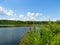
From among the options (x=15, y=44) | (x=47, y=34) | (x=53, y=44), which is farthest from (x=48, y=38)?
(x=15, y=44)

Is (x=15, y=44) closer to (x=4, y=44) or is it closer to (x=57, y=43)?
(x=4, y=44)

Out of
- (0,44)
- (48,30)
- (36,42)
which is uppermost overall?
(48,30)

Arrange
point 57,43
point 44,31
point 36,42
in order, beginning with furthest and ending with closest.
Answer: point 44,31 → point 36,42 → point 57,43

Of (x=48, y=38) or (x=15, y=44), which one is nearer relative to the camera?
(x=48, y=38)

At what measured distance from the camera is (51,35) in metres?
5.62

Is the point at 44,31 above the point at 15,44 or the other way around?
above

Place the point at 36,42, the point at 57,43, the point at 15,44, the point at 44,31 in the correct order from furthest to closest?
1. the point at 15,44
2. the point at 44,31
3. the point at 36,42
4. the point at 57,43

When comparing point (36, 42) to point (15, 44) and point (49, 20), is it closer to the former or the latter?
point (49, 20)

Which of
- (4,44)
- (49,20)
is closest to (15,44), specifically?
(4,44)

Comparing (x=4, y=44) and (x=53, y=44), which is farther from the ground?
(x=53, y=44)

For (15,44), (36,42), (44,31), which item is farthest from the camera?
(15,44)

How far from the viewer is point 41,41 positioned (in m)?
5.55

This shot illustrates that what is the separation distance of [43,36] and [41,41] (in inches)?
11.7

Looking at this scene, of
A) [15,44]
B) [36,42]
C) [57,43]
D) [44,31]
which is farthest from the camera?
[15,44]
